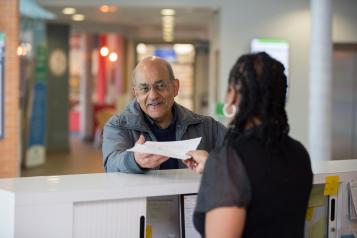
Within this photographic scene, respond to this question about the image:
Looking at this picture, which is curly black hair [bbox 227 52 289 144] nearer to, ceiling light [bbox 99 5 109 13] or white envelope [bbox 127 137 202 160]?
white envelope [bbox 127 137 202 160]

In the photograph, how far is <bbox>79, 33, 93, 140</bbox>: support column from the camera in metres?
16.8

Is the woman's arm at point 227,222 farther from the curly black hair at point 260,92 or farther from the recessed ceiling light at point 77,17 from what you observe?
the recessed ceiling light at point 77,17

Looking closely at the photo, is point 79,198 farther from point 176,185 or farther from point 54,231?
point 176,185

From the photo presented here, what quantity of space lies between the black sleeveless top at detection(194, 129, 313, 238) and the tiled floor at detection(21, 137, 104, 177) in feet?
29.0

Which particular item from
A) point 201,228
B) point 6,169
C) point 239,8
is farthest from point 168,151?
point 239,8

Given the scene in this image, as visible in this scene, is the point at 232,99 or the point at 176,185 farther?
the point at 176,185

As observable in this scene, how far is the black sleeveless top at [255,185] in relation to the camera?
1.77 metres

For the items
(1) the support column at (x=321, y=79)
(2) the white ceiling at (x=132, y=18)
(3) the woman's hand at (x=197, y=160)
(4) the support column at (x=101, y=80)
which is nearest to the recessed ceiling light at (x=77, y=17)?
(2) the white ceiling at (x=132, y=18)

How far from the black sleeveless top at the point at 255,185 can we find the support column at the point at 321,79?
5521 millimetres

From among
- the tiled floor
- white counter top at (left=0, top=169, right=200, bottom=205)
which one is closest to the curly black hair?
white counter top at (left=0, top=169, right=200, bottom=205)

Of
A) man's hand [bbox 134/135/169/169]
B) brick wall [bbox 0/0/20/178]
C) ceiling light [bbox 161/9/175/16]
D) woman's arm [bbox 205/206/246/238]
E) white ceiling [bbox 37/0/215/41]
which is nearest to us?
woman's arm [bbox 205/206/246/238]

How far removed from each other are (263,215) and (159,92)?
1316 mm

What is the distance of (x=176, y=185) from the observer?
2398mm

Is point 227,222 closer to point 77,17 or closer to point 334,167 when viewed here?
point 334,167
